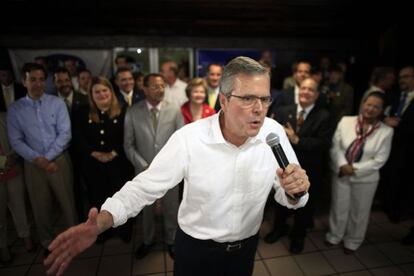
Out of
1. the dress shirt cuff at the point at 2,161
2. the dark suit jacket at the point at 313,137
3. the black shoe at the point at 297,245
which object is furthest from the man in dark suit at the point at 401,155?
the dress shirt cuff at the point at 2,161

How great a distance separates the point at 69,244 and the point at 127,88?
9.97ft

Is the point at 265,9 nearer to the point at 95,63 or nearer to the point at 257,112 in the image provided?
the point at 95,63

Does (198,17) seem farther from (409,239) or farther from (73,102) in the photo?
(409,239)

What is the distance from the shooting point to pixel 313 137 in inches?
120

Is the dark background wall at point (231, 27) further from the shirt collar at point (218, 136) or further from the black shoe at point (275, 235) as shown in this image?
the shirt collar at point (218, 136)

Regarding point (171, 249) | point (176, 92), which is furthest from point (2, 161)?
point (176, 92)

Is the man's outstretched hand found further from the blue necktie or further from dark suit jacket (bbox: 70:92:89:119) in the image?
the blue necktie

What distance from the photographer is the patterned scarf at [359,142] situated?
116 inches

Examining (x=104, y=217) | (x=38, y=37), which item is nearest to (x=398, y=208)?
(x=104, y=217)

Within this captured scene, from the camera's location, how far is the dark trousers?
165cm

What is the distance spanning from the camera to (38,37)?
5699 mm

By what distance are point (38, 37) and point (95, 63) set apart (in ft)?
3.86

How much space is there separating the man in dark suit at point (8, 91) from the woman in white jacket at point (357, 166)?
3.75m

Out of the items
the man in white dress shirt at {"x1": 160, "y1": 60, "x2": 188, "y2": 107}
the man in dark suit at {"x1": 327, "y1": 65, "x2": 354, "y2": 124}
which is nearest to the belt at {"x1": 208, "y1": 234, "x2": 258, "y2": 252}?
the man in white dress shirt at {"x1": 160, "y1": 60, "x2": 188, "y2": 107}
